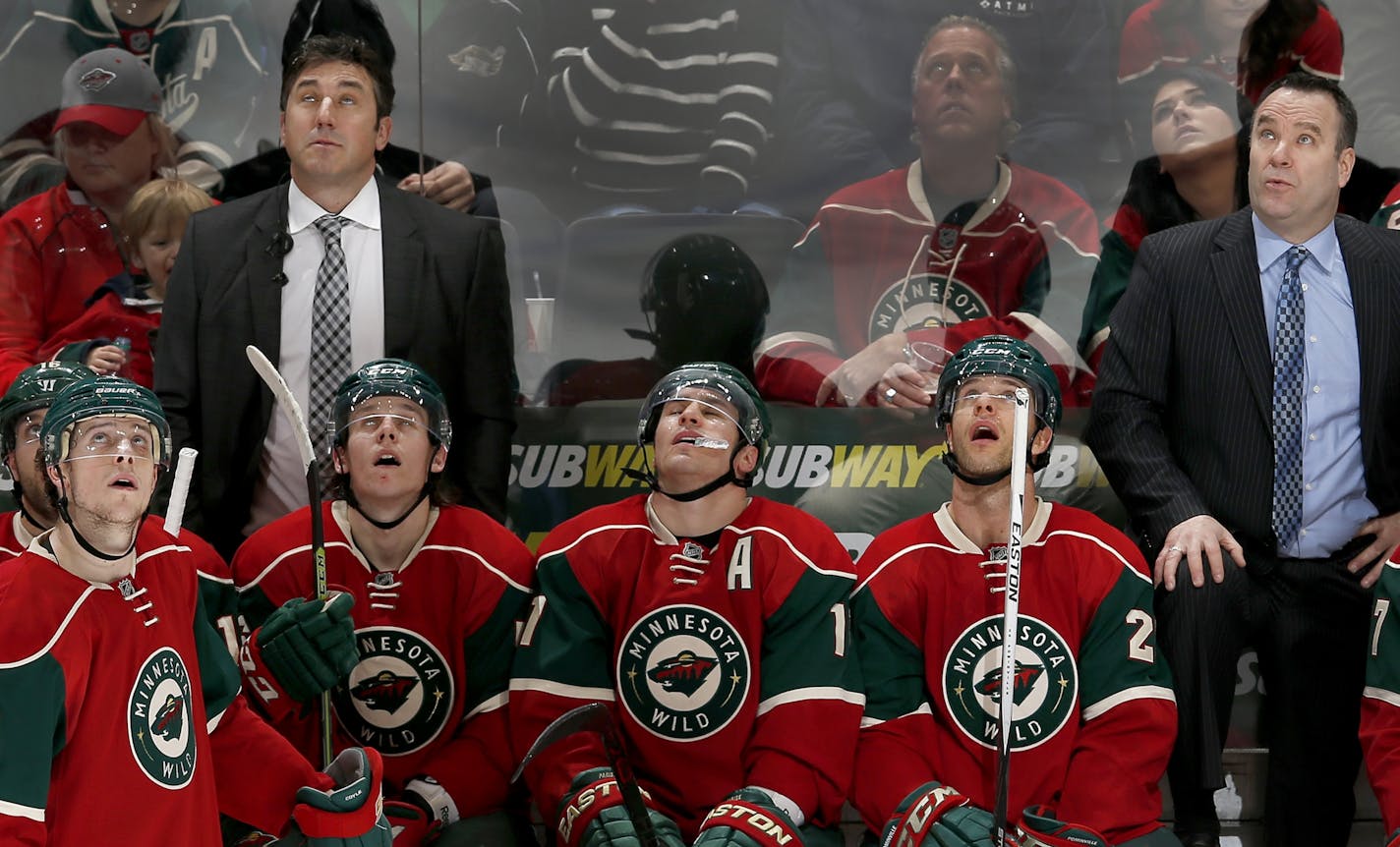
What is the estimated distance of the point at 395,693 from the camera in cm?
414

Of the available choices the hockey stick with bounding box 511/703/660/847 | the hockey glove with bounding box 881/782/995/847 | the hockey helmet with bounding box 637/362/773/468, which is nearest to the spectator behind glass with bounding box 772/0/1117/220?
the hockey helmet with bounding box 637/362/773/468

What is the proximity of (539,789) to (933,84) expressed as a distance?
2.80m

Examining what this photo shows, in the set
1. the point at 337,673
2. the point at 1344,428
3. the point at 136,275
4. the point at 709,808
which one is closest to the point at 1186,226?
the point at 1344,428

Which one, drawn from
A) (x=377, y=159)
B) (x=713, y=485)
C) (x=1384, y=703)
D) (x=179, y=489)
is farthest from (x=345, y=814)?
(x=377, y=159)

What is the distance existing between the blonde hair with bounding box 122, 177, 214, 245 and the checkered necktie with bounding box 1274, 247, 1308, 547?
3121 millimetres

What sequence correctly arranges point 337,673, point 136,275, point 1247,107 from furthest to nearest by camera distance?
1. point 1247,107
2. point 136,275
3. point 337,673

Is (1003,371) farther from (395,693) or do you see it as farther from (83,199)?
(83,199)

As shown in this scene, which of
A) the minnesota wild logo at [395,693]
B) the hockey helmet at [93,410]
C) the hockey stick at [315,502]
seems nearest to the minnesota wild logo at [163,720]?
the hockey helmet at [93,410]

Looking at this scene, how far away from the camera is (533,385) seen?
555 centimetres

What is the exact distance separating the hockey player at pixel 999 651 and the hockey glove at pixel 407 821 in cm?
100

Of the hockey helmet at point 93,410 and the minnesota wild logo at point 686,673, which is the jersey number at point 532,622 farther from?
the hockey helmet at point 93,410

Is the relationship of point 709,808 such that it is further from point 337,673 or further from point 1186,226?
point 1186,226

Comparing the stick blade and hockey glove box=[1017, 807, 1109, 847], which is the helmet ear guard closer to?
the stick blade

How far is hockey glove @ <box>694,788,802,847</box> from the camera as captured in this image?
3.65 metres
